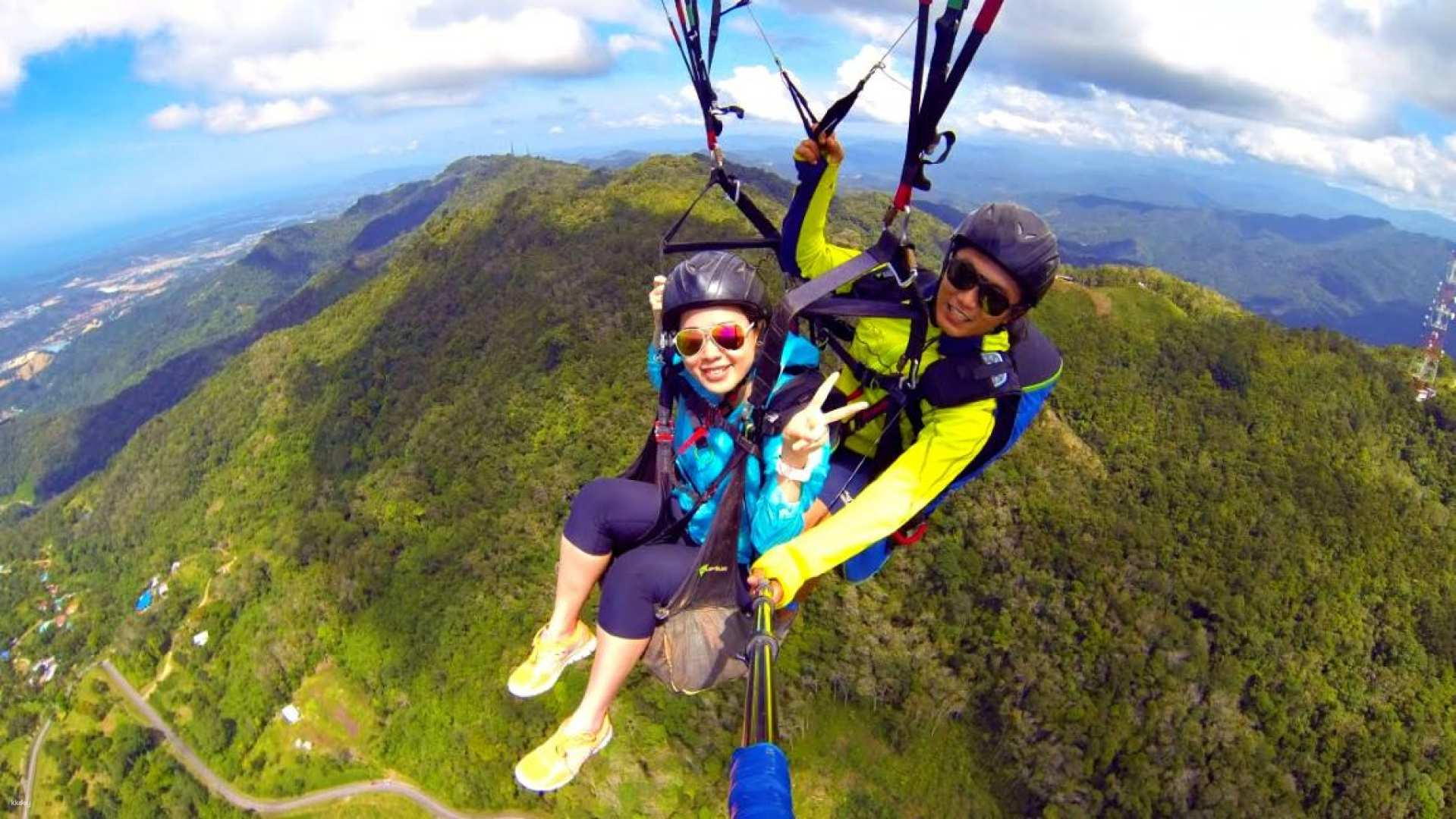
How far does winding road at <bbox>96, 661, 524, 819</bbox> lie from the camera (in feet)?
125

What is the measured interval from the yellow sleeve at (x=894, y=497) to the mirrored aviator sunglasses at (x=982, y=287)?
0.54 meters

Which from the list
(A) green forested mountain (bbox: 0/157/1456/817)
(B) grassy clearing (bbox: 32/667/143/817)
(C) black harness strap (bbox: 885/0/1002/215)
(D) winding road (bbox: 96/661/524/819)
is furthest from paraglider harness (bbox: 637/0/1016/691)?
(B) grassy clearing (bbox: 32/667/143/817)

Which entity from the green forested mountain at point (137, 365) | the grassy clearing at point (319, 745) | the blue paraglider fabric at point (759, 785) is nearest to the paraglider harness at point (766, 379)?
the blue paraglider fabric at point (759, 785)

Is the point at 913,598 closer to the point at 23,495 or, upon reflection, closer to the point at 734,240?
the point at 734,240

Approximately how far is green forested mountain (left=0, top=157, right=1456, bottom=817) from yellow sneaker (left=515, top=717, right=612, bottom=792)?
33768mm

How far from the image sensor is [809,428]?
2.85 metres

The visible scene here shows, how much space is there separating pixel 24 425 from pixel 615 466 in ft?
550

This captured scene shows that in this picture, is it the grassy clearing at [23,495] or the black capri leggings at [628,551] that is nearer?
the black capri leggings at [628,551]

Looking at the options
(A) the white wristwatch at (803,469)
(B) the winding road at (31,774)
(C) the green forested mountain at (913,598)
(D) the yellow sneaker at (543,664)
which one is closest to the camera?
(A) the white wristwatch at (803,469)

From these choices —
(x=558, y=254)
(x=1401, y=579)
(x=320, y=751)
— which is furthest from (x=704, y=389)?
(x=558, y=254)

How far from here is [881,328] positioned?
14.4 ft

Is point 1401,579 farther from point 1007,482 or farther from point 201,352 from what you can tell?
point 201,352

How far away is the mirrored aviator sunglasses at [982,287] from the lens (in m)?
3.71

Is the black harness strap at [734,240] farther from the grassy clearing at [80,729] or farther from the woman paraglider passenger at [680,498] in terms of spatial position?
the grassy clearing at [80,729]
